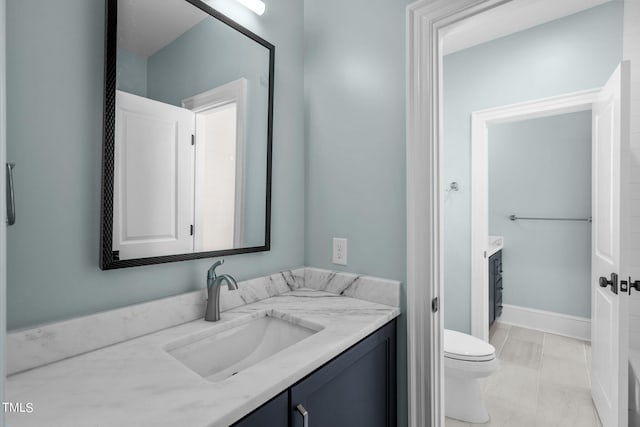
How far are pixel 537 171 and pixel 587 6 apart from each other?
63.7 inches

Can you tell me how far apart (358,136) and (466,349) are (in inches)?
55.6

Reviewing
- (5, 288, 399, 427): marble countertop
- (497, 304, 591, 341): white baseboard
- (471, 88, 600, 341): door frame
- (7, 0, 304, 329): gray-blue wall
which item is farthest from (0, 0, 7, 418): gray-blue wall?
(497, 304, 591, 341): white baseboard

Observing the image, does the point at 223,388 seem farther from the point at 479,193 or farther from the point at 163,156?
the point at 479,193

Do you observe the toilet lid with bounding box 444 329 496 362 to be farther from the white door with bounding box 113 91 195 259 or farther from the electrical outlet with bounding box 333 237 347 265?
the white door with bounding box 113 91 195 259

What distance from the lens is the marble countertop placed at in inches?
22.6

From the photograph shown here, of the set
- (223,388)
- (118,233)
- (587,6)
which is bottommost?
(223,388)

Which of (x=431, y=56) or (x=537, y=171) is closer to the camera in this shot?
(x=431, y=56)

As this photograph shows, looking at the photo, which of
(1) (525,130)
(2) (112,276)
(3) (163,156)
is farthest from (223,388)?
(1) (525,130)

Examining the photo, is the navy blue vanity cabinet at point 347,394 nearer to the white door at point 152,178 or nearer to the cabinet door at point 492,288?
the white door at point 152,178

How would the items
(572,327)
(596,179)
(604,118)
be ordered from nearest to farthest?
(604,118) < (596,179) < (572,327)

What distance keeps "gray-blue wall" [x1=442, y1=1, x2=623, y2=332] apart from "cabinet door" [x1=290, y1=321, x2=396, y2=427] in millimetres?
1711

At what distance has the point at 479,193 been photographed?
2.58 metres

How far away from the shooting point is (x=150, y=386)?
0.67 m

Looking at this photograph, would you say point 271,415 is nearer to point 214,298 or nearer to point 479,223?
point 214,298
